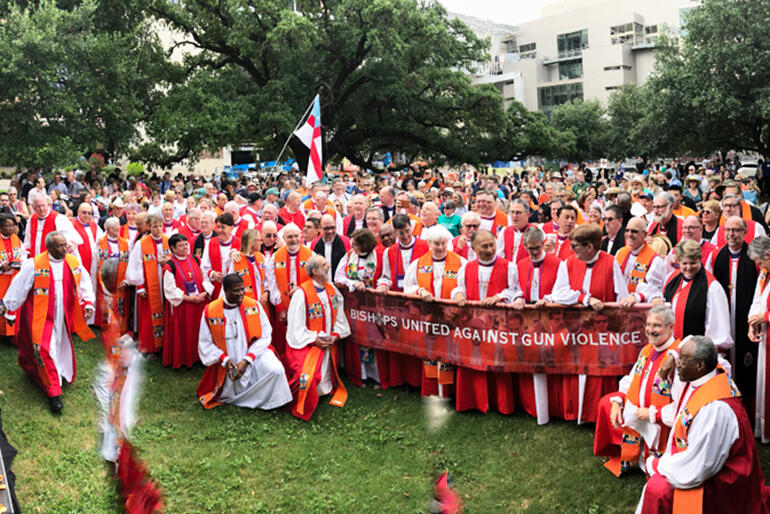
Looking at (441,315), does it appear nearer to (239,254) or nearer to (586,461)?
(586,461)

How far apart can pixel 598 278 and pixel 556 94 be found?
2760 inches

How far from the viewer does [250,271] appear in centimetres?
885

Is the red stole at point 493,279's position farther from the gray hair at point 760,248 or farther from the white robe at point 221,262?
the white robe at point 221,262

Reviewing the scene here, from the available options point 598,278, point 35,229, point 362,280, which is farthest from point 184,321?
point 598,278

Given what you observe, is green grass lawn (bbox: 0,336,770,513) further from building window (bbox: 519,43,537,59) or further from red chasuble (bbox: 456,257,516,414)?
building window (bbox: 519,43,537,59)

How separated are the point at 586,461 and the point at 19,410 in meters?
5.43

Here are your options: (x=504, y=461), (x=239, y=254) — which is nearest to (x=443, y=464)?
(x=504, y=461)

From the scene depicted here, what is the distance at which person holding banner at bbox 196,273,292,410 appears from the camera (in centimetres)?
768

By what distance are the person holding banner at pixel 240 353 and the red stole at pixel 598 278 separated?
3111 mm

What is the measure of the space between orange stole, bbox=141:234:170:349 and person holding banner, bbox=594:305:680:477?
19.6 feet

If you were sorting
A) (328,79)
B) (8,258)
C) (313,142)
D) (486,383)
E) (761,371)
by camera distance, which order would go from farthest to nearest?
(328,79)
(313,142)
(8,258)
(486,383)
(761,371)

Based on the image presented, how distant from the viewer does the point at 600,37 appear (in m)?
72.9

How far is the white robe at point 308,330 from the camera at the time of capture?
7844 millimetres

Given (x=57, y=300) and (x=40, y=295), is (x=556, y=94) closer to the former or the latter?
(x=57, y=300)
